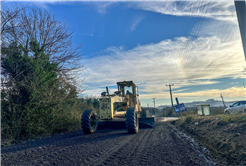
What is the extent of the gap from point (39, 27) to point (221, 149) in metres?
12.2

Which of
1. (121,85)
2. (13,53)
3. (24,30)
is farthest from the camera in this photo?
(121,85)

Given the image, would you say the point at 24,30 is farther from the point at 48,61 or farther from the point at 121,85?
the point at 121,85

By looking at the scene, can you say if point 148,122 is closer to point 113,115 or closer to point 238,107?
point 113,115

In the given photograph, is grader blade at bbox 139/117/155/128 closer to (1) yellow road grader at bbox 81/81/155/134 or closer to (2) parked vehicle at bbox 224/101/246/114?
(1) yellow road grader at bbox 81/81/155/134

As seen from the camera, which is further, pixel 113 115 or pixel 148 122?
pixel 148 122

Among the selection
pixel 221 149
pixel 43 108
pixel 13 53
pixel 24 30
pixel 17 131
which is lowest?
pixel 221 149

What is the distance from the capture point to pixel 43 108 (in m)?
9.17

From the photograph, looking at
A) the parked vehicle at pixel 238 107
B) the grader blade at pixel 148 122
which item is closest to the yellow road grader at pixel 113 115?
the grader blade at pixel 148 122

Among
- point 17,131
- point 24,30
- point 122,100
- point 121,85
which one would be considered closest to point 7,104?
point 17,131

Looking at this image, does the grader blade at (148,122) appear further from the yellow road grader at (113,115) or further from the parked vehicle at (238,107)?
the parked vehicle at (238,107)

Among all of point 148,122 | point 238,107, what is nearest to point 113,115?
point 148,122

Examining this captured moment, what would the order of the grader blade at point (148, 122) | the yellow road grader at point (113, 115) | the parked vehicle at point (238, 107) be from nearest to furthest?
the yellow road grader at point (113, 115), the grader blade at point (148, 122), the parked vehicle at point (238, 107)

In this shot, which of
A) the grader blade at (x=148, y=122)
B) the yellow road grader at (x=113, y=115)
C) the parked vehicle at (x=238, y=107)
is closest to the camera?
the yellow road grader at (x=113, y=115)

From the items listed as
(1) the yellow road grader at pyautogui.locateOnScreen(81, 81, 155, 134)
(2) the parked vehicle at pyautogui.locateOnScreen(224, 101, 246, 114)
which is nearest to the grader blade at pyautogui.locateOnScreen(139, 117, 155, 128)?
(1) the yellow road grader at pyautogui.locateOnScreen(81, 81, 155, 134)
